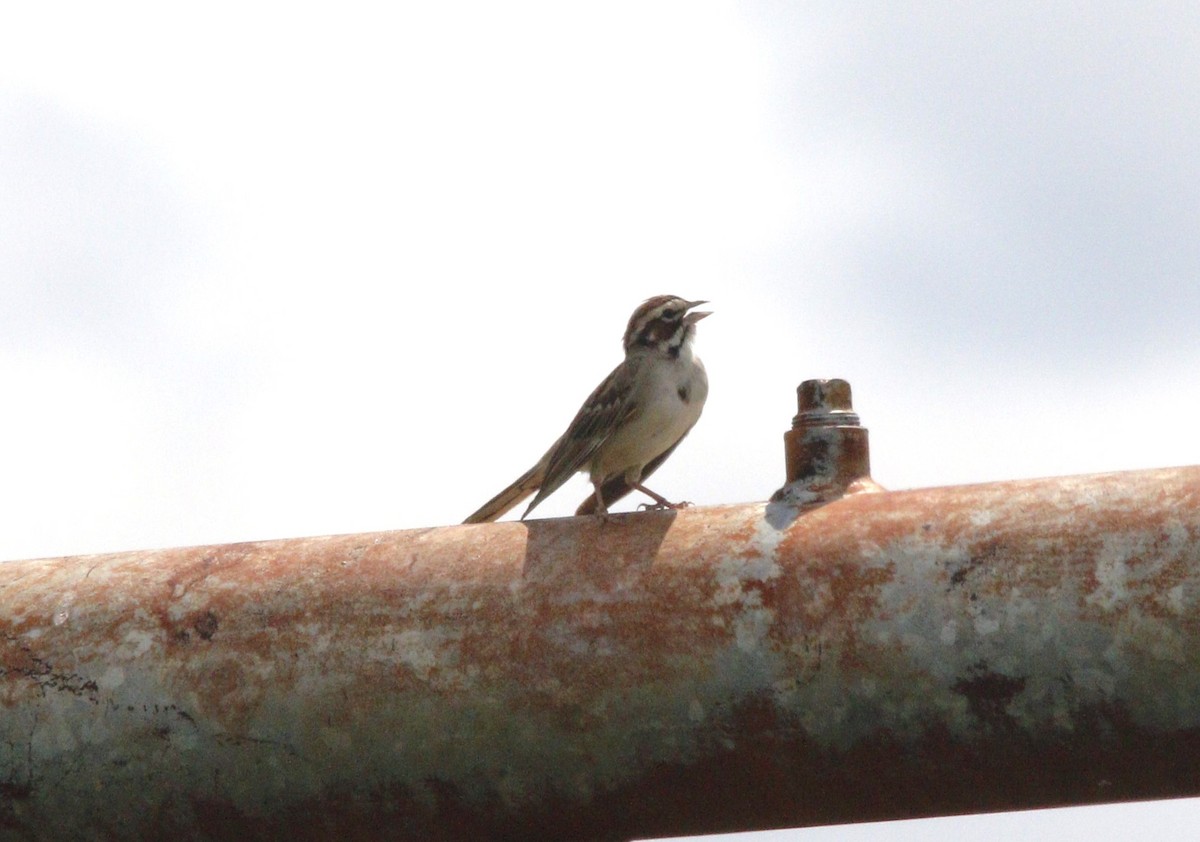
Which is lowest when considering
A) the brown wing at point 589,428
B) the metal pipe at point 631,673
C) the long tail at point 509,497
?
the metal pipe at point 631,673

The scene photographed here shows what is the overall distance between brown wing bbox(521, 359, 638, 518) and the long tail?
0.04 meters

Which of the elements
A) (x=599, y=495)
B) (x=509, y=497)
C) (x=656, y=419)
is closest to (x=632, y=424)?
(x=656, y=419)

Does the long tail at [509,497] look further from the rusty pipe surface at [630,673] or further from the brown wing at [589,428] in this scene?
the rusty pipe surface at [630,673]

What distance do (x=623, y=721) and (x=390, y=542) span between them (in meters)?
0.79

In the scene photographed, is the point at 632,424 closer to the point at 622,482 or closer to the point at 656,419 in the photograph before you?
the point at 656,419

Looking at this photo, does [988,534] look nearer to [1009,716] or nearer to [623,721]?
[1009,716]

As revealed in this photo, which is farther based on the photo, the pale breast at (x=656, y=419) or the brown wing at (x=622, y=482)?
the brown wing at (x=622, y=482)

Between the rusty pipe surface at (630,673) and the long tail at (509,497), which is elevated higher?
the long tail at (509,497)

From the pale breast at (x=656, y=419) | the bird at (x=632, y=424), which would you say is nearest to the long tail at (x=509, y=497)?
the bird at (x=632, y=424)

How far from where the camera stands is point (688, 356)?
690 cm

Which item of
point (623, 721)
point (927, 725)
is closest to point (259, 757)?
point (623, 721)

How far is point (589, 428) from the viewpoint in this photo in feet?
21.3

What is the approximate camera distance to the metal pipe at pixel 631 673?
3.15m

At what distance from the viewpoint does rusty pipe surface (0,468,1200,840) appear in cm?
315
